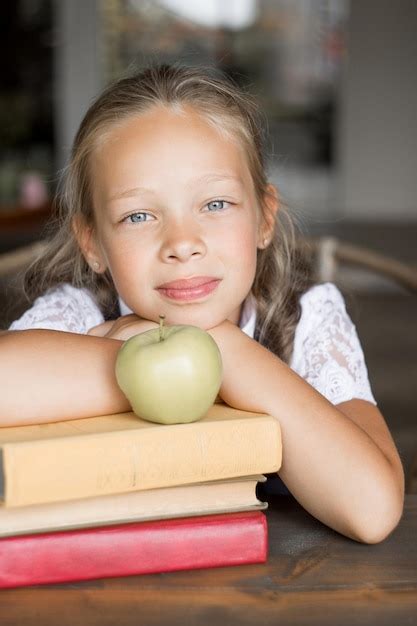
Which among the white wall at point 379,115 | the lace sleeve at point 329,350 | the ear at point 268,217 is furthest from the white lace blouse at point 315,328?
the white wall at point 379,115

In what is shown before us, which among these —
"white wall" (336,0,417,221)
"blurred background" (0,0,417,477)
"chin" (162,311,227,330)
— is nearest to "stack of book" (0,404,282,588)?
"chin" (162,311,227,330)

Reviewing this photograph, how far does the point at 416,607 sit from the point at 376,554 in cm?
10

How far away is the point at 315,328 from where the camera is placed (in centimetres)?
117

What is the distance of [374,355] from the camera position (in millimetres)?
3773

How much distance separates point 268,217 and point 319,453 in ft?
1.48

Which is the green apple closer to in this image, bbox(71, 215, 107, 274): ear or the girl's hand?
the girl's hand

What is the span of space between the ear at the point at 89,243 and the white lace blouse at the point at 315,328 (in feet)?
0.29

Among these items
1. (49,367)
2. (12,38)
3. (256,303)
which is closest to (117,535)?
(49,367)

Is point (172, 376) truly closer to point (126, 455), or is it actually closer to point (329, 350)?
point (126, 455)

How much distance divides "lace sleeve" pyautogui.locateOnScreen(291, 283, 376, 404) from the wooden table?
1.05ft

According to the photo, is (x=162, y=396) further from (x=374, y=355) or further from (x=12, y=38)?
(x=12, y=38)

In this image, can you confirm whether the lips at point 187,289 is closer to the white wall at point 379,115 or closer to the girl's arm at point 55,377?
the girl's arm at point 55,377

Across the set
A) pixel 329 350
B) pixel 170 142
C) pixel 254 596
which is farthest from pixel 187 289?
pixel 254 596

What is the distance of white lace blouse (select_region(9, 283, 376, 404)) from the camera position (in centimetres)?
106
